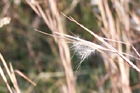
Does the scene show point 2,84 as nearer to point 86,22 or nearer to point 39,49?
point 39,49

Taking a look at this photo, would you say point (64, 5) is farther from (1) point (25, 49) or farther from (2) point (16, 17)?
(1) point (25, 49)

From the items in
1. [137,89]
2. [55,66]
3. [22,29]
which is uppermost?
[22,29]

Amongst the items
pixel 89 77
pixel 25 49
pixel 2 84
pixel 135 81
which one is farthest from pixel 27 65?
pixel 135 81

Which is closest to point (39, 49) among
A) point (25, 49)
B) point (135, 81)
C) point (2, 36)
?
point (25, 49)

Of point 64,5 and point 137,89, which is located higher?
point 64,5

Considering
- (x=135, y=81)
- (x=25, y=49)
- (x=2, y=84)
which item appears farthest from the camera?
(x=25, y=49)

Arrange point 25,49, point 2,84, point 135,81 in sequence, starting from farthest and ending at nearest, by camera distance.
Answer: point 25,49 → point 135,81 → point 2,84

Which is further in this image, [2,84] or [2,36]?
[2,36]

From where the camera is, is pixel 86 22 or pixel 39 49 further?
pixel 39 49

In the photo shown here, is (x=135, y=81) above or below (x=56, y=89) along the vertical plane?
below
